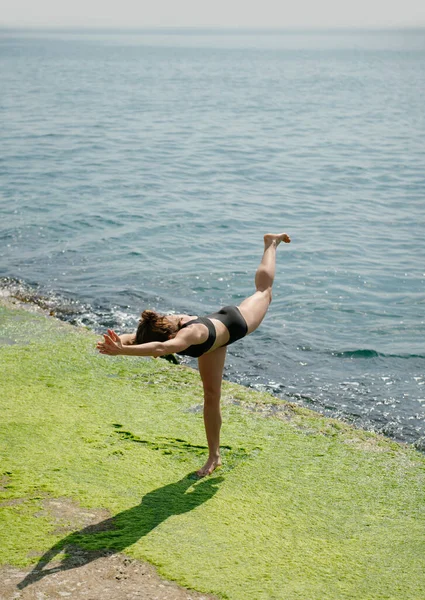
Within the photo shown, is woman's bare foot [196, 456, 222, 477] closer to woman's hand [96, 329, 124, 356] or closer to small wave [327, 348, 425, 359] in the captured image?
woman's hand [96, 329, 124, 356]

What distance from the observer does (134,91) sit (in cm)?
4569

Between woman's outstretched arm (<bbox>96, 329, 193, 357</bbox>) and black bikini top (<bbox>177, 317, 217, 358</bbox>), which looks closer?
woman's outstretched arm (<bbox>96, 329, 193, 357</bbox>)

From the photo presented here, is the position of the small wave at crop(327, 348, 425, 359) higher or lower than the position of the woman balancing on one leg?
lower

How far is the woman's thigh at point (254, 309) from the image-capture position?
7030 millimetres

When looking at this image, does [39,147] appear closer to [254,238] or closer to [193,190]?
[193,190]

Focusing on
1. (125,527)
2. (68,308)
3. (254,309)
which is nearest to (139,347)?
(125,527)

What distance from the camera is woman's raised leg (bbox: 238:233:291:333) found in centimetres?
709

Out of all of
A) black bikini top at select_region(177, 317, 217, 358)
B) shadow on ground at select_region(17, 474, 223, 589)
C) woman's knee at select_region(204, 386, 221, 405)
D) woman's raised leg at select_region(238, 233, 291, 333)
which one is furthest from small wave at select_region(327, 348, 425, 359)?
black bikini top at select_region(177, 317, 217, 358)

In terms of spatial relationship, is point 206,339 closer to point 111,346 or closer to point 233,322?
point 233,322

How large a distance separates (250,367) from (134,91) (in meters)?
37.6

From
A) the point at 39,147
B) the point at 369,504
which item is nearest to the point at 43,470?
the point at 369,504

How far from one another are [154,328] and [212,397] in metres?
0.97

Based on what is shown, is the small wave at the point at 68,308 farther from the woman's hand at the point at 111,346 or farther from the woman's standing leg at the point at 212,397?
the woman's hand at the point at 111,346

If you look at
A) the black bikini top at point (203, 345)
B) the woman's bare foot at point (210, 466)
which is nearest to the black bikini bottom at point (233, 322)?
the black bikini top at point (203, 345)
